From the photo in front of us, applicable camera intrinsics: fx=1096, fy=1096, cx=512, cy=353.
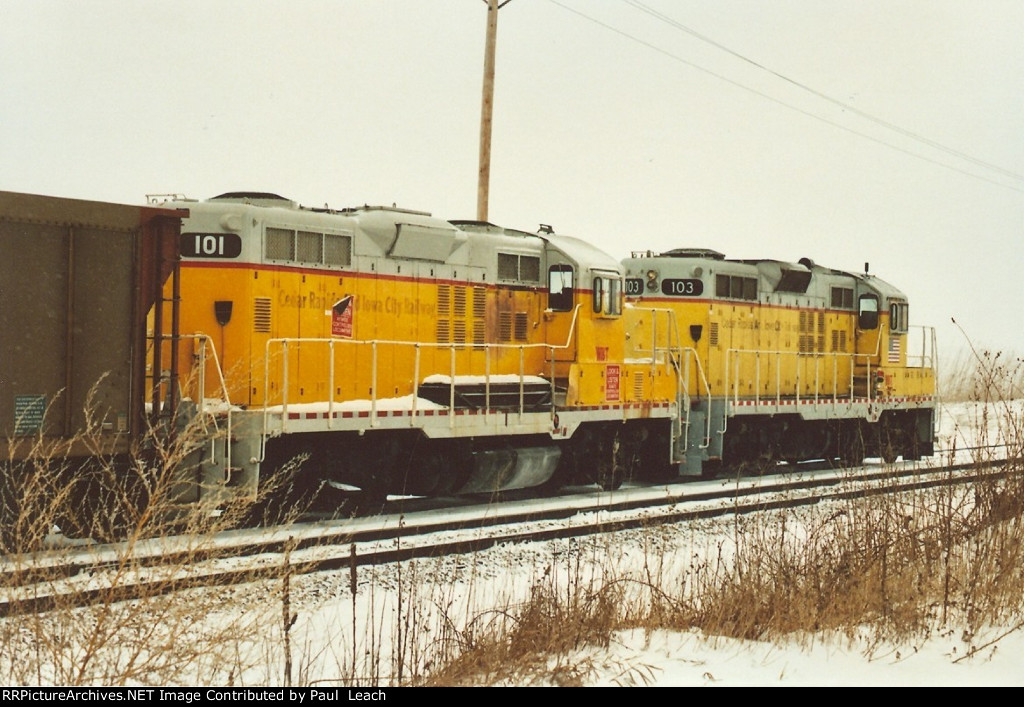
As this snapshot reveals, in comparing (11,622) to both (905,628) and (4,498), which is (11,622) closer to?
(4,498)

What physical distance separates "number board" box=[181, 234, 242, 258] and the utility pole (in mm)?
7087

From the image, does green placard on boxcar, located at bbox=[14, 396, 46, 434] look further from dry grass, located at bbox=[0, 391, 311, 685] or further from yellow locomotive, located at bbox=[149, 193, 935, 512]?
dry grass, located at bbox=[0, 391, 311, 685]

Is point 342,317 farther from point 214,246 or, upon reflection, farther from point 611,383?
point 611,383

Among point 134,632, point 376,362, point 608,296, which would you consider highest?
point 608,296

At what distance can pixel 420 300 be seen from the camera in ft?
45.3

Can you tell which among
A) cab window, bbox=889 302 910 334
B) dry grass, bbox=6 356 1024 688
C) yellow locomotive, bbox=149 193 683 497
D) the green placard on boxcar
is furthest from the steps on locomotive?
cab window, bbox=889 302 910 334

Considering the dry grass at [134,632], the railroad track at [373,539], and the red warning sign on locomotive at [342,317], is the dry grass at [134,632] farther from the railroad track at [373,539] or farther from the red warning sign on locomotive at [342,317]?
the red warning sign on locomotive at [342,317]

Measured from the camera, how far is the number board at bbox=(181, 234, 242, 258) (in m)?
12.1

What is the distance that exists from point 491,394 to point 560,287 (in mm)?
2132

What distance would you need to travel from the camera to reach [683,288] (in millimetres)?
18484

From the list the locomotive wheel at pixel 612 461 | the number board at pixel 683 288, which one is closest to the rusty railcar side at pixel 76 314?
the locomotive wheel at pixel 612 461

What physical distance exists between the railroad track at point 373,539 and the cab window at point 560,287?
265cm

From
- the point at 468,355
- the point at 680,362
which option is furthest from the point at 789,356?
the point at 468,355
